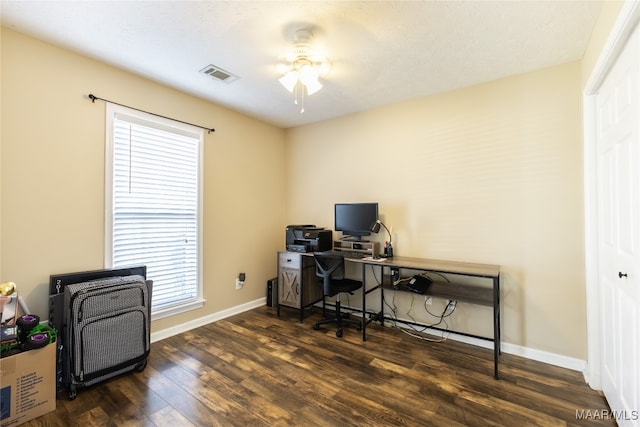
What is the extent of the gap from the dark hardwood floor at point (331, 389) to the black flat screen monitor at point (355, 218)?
4.03ft

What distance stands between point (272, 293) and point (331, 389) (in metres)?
2.03

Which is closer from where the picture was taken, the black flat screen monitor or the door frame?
the door frame

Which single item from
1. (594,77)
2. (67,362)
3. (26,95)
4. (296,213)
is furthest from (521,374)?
(26,95)

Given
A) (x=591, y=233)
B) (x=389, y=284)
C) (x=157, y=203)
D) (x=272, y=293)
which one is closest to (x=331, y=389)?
(x=389, y=284)

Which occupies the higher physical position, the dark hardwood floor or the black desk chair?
the black desk chair

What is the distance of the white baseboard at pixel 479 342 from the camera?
8.03 feet

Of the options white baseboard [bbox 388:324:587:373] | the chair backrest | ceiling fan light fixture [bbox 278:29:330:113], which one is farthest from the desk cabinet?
ceiling fan light fixture [bbox 278:29:330:113]

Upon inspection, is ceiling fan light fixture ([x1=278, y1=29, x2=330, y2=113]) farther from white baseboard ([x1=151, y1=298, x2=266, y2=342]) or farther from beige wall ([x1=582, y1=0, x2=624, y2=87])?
white baseboard ([x1=151, y1=298, x2=266, y2=342])

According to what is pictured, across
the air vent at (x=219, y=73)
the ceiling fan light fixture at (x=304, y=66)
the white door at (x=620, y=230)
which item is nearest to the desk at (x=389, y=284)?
the white door at (x=620, y=230)

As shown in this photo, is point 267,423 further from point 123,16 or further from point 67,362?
point 123,16

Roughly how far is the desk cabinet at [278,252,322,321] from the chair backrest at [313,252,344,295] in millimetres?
423

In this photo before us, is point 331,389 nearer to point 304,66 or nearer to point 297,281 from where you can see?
point 297,281

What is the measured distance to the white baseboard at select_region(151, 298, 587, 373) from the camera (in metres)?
2.45

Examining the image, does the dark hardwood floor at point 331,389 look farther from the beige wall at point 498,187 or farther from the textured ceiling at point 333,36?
the textured ceiling at point 333,36
